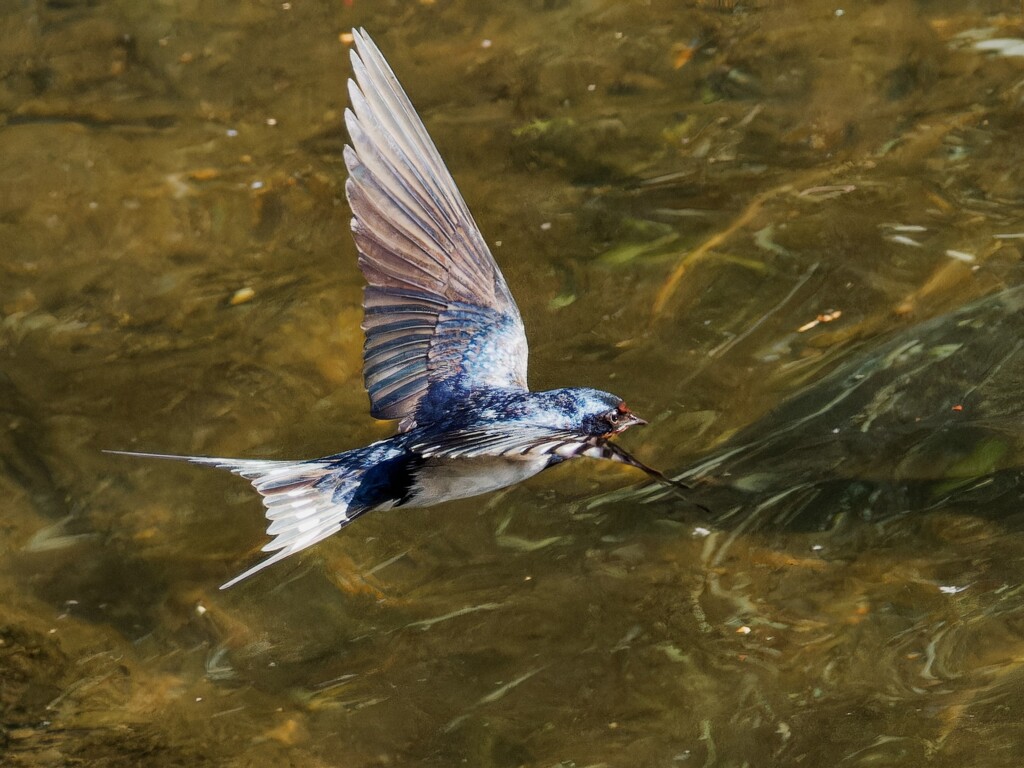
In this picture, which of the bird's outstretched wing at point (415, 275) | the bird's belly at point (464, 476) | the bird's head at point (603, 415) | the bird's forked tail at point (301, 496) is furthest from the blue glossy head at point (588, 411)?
the bird's forked tail at point (301, 496)

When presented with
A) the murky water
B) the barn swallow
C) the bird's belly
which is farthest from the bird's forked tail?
the murky water

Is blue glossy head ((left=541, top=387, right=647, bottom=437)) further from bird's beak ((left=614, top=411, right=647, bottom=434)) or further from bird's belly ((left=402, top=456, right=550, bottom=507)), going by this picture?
bird's belly ((left=402, top=456, right=550, bottom=507))

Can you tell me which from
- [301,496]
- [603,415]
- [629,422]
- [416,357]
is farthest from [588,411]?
[301,496]

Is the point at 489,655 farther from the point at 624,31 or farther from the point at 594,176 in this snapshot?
the point at 624,31

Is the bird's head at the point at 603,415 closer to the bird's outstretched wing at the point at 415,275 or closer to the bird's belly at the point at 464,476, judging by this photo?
the bird's belly at the point at 464,476

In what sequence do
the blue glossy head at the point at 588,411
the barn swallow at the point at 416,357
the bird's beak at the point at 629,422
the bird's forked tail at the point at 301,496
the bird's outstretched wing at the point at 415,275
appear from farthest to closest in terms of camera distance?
the bird's outstretched wing at the point at 415,275 < the bird's beak at the point at 629,422 < the blue glossy head at the point at 588,411 < the barn swallow at the point at 416,357 < the bird's forked tail at the point at 301,496

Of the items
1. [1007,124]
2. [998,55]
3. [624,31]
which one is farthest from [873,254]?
[624,31]
